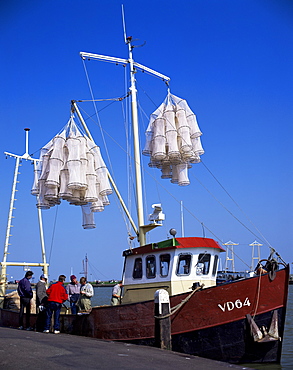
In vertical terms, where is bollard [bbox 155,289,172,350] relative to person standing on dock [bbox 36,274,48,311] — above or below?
below

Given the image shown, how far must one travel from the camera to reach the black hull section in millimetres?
13164

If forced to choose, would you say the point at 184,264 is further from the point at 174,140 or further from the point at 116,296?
the point at 174,140

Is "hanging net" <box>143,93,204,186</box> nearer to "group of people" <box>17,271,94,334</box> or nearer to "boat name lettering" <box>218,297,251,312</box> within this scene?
"group of people" <box>17,271,94,334</box>

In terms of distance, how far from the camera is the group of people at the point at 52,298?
14492 mm

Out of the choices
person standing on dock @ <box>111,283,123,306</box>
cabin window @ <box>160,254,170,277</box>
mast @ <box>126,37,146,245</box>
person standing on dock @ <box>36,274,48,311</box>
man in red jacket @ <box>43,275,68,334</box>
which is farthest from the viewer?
mast @ <box>126,37,146,245</box>

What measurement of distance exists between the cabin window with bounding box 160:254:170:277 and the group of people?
95.0 inches

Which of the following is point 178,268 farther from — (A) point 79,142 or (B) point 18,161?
(B) point 18,161

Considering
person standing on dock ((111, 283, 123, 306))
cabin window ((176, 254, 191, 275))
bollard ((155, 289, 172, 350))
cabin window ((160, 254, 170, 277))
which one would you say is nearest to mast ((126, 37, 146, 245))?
person standing on dock ((111, 283, 123, 306))

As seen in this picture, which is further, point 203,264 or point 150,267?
point 150,267

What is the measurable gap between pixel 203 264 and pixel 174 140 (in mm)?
5083

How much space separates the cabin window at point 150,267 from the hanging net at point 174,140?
13.9 ft

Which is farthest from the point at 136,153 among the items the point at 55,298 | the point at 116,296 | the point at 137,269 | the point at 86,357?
the point at 86,357

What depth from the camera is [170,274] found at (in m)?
14.4

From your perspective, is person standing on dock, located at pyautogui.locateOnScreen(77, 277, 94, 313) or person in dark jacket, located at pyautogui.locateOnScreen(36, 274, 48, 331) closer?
person in dark jacket, located at pyautogui.locateOnScreen(36, 274, 48, 331)
